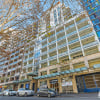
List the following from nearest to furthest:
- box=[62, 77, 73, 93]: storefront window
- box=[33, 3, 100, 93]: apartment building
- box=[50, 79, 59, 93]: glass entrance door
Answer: box=[33, 3, 100, 93]: apartment building, box=[62, 77, 73, 93]: storefront window, box=[50, 79, 59, 93]: glass entrance door

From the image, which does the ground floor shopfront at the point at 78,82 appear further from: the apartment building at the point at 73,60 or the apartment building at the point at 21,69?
the apartment building at the point at 21,69

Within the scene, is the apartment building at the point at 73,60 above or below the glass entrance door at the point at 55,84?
above

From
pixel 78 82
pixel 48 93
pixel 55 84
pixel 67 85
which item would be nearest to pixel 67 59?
pixel 78 82

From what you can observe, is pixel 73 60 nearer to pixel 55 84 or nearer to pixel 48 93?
pixel 55 84

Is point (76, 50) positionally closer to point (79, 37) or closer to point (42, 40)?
point (79, 37)

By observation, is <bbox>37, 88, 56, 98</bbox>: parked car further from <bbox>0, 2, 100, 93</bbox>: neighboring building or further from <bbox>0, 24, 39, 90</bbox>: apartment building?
<bbox>0, 24, 39, 90</bbox>: apartment building

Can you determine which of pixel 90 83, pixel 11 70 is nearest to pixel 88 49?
pixel 90 83

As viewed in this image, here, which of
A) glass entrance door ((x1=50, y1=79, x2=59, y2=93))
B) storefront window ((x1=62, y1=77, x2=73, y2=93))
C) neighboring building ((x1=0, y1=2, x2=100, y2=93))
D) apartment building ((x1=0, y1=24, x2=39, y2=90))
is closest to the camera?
neighboring building ((x1=0, y1=2, x2=100, y2=93))

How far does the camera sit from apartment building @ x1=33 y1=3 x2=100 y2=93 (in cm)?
1588

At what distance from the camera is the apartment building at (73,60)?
1588 centimetres

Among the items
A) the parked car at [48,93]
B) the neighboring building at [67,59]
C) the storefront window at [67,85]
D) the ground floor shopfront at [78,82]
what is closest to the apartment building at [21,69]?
the neighboring building at [67,59]

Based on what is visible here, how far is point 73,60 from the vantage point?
19.2 meters

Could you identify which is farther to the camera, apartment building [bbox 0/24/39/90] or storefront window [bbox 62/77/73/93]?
apartment building [bbox 0/24/39/90]

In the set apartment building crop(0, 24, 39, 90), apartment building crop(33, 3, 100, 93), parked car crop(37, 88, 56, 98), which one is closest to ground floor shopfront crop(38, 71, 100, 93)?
apartment building crop(33, 3, 100, 93)
